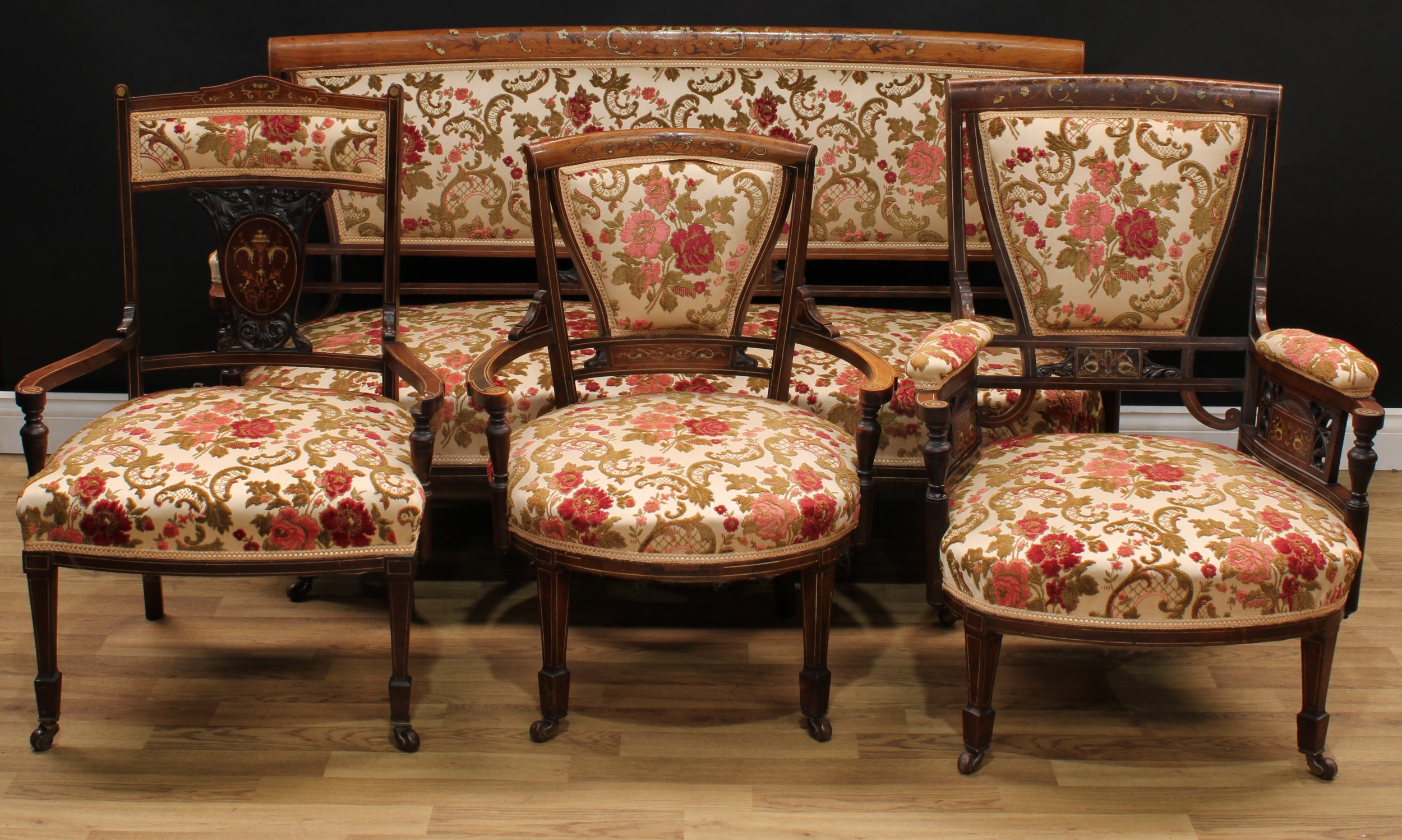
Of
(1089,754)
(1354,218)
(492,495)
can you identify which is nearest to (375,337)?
(492,495)

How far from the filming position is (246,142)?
94.3 inches

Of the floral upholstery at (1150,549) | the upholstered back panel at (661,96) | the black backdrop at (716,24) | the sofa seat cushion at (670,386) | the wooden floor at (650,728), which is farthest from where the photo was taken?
the black backdrop at (716,24)

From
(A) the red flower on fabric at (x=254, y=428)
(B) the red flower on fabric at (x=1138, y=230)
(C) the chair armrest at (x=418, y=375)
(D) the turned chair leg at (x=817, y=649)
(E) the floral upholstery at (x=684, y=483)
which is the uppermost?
(B) the red flower on fabric at (x=1138, y=230)

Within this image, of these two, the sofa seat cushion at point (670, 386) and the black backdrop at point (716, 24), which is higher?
the black backdrop at point (716, 24)

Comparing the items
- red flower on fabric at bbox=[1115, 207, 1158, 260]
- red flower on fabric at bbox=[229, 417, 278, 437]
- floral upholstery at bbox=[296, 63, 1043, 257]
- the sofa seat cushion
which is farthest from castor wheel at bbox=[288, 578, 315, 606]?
red flower on fabric at bbox=[1115, 207, 1158, 260]

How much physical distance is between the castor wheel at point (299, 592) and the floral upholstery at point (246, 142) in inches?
35.4

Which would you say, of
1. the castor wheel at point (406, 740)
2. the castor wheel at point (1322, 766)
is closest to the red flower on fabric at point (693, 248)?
the castor wheel at point (406, 740)

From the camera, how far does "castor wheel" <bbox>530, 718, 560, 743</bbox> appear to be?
2137 mm

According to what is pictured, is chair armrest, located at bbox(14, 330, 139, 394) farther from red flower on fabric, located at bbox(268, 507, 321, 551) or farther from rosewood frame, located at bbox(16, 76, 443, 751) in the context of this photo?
red flower on fabric, located at bbox(268, 507, 321, 551)

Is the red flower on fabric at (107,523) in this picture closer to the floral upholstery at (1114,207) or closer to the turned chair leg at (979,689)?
the turned chair leg at (979,689)

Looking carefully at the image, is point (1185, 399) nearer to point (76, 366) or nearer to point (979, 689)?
point (979, 689)

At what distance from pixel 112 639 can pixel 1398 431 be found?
10.9 feet

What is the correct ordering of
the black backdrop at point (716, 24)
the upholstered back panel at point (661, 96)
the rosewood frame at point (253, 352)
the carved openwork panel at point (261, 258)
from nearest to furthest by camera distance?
the rosewood frame at point (253, 352) → the carved openwork panel at point (261, 258) → the upholstered back panel at point (661, 96) → the black backdrop at point (716, 24)

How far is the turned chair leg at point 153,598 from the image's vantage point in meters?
2.51
